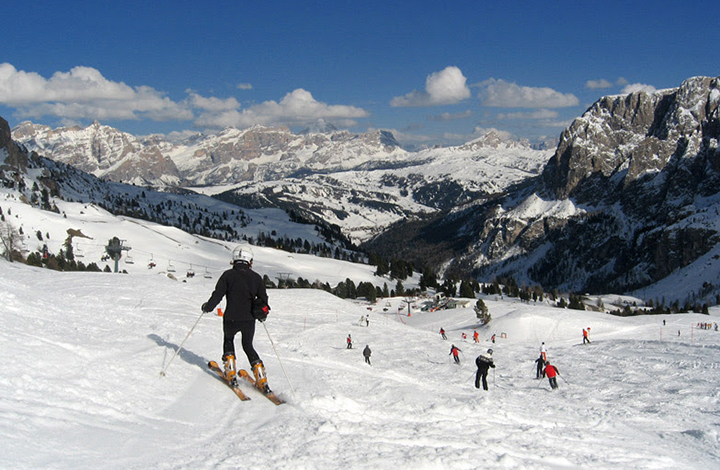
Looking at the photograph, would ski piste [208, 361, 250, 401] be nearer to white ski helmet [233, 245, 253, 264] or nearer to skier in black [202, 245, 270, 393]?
skier in black [202, 245, 270, 393]

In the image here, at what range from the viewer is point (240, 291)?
12477 millimetres

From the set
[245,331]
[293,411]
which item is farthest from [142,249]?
[293,411]

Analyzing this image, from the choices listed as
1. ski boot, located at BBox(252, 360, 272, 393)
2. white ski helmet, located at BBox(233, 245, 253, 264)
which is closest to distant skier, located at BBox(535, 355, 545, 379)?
ski boot, located at BBox(252, 360, 272, 393)

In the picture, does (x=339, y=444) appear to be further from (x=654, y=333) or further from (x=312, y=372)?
(x=654, y=333)

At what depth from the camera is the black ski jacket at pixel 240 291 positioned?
489 inches

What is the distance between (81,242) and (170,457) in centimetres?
15934

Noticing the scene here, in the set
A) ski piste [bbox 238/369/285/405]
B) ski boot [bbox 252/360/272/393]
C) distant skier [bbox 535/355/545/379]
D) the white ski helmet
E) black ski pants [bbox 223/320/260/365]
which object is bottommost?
distant skier [bbox 535/355/545/379]

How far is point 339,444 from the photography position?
9.14 meters

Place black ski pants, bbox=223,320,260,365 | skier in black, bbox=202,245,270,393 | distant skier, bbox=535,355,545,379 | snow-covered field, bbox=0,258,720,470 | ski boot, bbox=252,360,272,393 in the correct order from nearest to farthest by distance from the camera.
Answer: snow-covered field, bbox=0,258,720,470 → ski boot, bbox=252,360,272,393 → skier in black, bbox=202,245,270,393 → black ski pants, bbox=223,320,260,365 → distant skier, bbox=535,355,545,379

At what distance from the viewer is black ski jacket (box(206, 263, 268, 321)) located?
489 inches

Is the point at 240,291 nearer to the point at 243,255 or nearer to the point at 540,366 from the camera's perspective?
the point at 243,255

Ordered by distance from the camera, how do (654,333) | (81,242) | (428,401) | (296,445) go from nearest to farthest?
1. (296,445)
2. (428,401)
3. (654,333)
4. (81,242)

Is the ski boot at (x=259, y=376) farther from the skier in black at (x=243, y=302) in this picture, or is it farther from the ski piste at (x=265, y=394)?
the ski piste at (x=265, y=394)

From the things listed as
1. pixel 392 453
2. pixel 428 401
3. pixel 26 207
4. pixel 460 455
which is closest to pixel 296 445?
pixel 392 453
